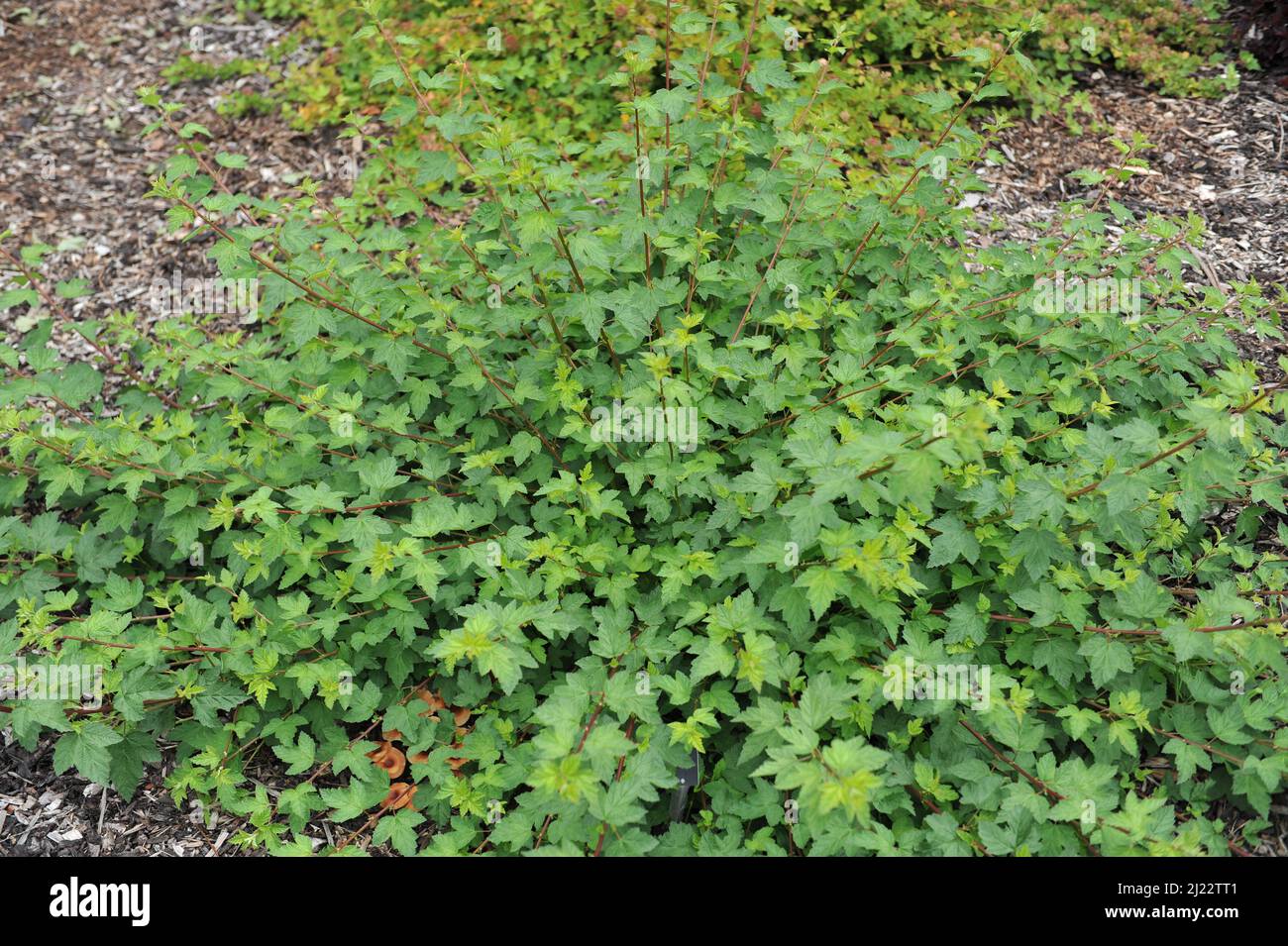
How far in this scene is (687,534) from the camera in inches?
139

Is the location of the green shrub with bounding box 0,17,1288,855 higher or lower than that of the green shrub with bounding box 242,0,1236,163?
lower

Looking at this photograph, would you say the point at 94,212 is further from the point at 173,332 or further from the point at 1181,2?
the point at 1181,2

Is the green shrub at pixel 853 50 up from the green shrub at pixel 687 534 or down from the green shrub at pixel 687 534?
up

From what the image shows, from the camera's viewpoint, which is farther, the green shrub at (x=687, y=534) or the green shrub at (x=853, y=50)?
the green shrub at (x=853, y=50)

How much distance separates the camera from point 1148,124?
5.86 meters

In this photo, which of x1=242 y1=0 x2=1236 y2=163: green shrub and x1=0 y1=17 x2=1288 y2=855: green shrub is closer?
x1=0 y1=17 x2=1288 y2=855: green shrub

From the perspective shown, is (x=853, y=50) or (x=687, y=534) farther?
(x=853, y=50)

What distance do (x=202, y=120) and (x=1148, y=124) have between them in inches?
274

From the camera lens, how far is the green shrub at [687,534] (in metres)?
2.90

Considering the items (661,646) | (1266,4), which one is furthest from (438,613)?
(1266,4)

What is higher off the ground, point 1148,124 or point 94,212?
point 1148,124

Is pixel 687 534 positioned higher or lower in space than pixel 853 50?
lower

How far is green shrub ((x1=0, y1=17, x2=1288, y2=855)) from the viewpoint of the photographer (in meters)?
2.90

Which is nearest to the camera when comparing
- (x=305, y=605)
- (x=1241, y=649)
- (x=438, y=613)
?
(x=1241, y=649)
